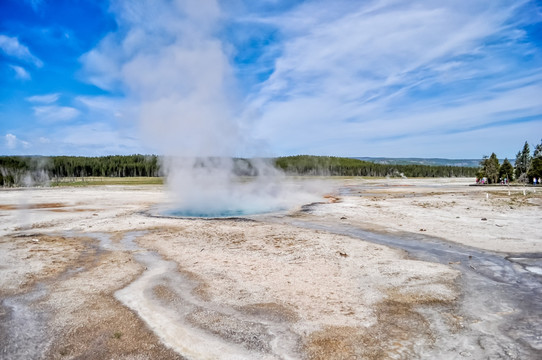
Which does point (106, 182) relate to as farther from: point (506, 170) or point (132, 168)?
point (506, 170)

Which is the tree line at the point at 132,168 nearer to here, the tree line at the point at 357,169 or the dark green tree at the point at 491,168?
the tree line at the point at 357,169

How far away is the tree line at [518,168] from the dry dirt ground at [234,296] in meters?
44.7

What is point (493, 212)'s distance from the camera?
18.7 m

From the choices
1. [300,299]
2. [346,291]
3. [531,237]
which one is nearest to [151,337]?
[300,299]

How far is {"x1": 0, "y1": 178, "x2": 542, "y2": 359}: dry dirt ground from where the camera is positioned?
479 centimetres

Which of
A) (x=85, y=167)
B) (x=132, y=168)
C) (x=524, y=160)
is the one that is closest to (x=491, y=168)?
(x=524, y=160)

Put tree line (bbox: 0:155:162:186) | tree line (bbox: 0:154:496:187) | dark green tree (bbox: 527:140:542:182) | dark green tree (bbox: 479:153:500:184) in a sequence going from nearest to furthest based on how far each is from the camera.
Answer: dark green tree (bbox: 527:140:542:182), dark green tree (bbox: 479:153:500:184), tree line (bbox: 0:154:496:187), tree line (bbox: 0:155:162:186)

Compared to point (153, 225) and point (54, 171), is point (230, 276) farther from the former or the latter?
point (54, 171)

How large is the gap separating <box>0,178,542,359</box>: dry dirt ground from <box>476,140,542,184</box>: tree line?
1760 inches

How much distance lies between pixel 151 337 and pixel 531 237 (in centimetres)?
1302

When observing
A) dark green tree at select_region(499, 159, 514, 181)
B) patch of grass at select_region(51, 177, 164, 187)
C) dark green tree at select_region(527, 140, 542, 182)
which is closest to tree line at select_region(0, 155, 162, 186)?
patch of grass at select_region(51, 177, 164, 187)

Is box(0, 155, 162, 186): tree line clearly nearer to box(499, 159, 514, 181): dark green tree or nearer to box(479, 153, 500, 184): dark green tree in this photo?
box(479, 153, 500, 184): dark green tree

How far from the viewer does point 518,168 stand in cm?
5641

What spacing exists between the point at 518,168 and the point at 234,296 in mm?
65038
